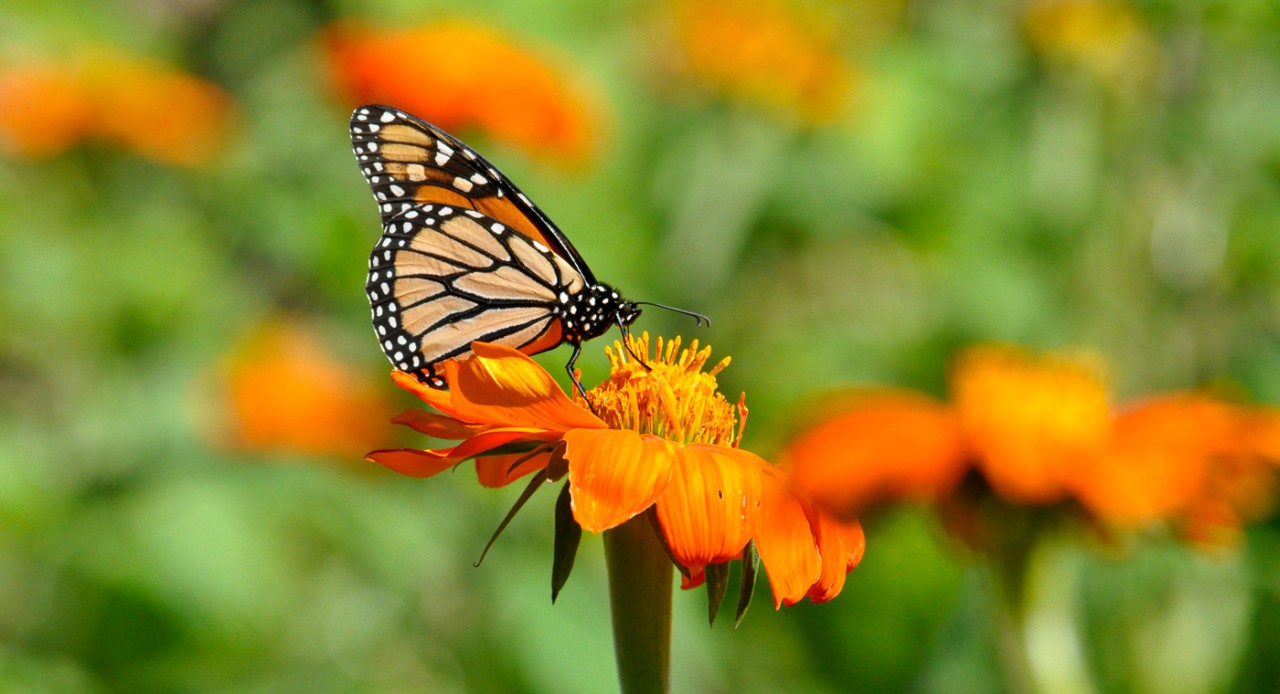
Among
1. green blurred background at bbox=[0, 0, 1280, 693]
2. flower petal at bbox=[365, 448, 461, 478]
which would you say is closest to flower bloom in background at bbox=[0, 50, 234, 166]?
green blurred background at bbox=[0, 0, 1280, 693]

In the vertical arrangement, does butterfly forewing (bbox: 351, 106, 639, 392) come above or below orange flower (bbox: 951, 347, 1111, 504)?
above

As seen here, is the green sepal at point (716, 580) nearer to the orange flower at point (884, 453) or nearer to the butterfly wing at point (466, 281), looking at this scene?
the orange flower at point (884, 453)

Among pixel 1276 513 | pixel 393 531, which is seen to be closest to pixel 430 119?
pixel 393 531

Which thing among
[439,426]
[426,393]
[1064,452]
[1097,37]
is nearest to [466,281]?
[426,393]

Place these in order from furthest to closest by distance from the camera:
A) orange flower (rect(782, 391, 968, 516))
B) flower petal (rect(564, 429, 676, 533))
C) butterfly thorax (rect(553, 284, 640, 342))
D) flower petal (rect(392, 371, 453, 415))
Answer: butterfly thorax (rect(553, 284, 640, 342))
orange flower (rect(782, 391, 968, 516))
flower petal (rect(392, 371, 453, 415))
flower petal (rect(564, 429, 676, 533))

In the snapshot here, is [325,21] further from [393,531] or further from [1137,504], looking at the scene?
[1137,504]

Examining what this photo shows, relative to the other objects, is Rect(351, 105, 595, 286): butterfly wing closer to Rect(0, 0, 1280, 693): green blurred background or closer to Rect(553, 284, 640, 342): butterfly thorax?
Rect(553, 284, 640, 342): butterfly thorax
